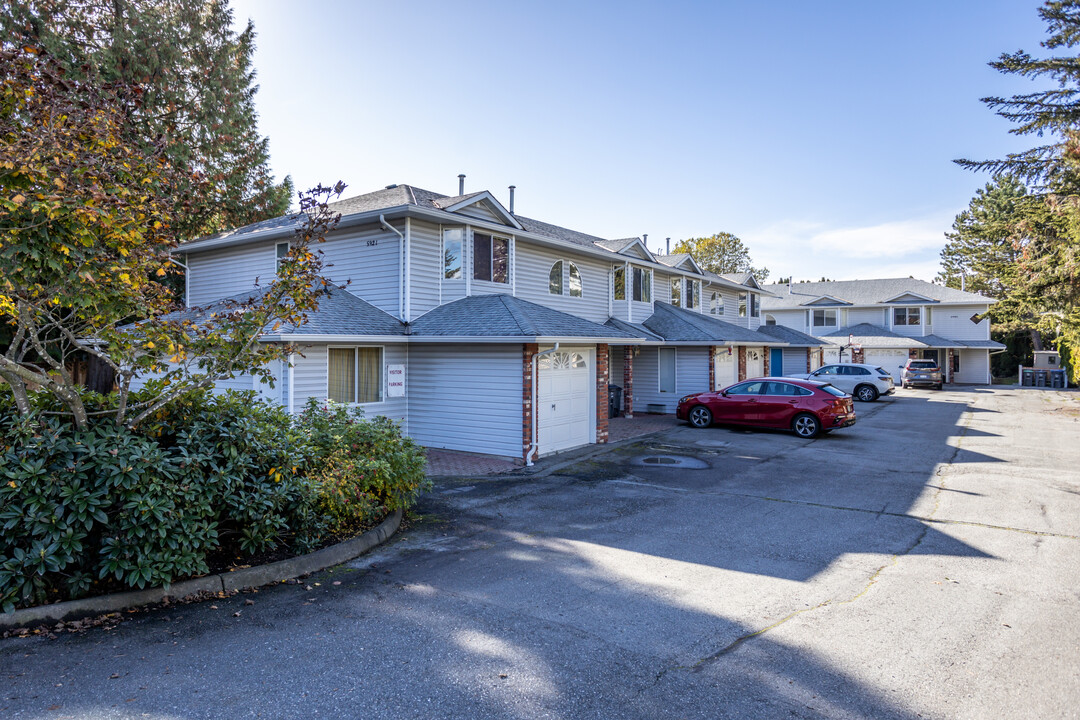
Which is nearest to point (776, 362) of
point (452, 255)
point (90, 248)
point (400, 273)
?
point (452, 255)

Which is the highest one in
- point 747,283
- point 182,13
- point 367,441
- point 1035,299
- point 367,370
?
Answer: point 182,13

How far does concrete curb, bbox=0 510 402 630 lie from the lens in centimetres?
473

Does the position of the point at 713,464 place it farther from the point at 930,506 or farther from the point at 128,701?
the point at 128,701

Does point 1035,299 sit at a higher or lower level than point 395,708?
higher

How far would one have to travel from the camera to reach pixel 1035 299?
816 inches

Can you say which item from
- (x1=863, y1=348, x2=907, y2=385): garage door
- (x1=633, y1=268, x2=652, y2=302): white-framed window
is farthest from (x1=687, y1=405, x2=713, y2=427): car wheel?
(x1=863, y1=348, x2=907, y2=385): garage door

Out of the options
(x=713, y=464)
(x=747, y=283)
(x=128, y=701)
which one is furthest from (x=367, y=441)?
(x=747, y=283)

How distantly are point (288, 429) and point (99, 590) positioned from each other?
2.48 meters

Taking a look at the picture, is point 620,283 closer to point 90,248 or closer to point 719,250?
point 90,248

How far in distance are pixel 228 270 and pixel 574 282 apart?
389 inches

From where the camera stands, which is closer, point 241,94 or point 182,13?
point 182,13

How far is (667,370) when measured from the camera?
2169 centimetres

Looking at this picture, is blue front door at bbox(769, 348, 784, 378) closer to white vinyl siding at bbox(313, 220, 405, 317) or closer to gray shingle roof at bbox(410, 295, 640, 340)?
gray shingle roof at bbox(410, 295, 640, 340)

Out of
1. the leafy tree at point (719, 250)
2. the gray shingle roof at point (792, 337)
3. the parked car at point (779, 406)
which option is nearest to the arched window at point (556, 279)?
the parked car at point (779, 406)
